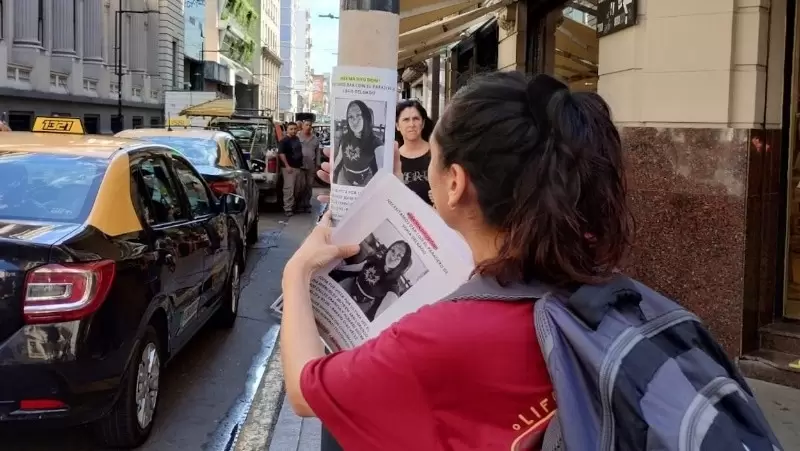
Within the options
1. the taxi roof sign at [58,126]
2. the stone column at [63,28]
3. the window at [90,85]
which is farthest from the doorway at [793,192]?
the window at [90,85]

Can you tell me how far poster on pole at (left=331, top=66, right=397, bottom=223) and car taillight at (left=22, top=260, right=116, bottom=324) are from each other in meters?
1.97

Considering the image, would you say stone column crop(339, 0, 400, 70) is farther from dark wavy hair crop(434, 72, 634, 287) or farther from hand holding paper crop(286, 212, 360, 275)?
dark wavy hair crop(434, 72, 634, 287)

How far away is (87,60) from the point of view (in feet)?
117

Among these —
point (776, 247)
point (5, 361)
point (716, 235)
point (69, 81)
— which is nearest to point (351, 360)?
point (5, 361)

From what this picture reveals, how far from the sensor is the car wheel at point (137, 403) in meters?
4.30

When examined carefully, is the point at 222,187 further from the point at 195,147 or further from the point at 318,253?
the point at 318,253

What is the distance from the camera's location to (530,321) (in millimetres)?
1261

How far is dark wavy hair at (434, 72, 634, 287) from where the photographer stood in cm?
133

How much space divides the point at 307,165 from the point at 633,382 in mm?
15524

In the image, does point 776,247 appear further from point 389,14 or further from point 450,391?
point 450,391

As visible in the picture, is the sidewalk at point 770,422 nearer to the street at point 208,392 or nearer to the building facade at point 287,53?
the street at point 208,392

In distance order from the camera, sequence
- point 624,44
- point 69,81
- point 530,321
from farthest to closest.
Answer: point 69,81, point 624,44, point 530,321

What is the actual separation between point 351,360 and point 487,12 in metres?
11.2

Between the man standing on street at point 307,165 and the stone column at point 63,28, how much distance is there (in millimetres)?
19422
